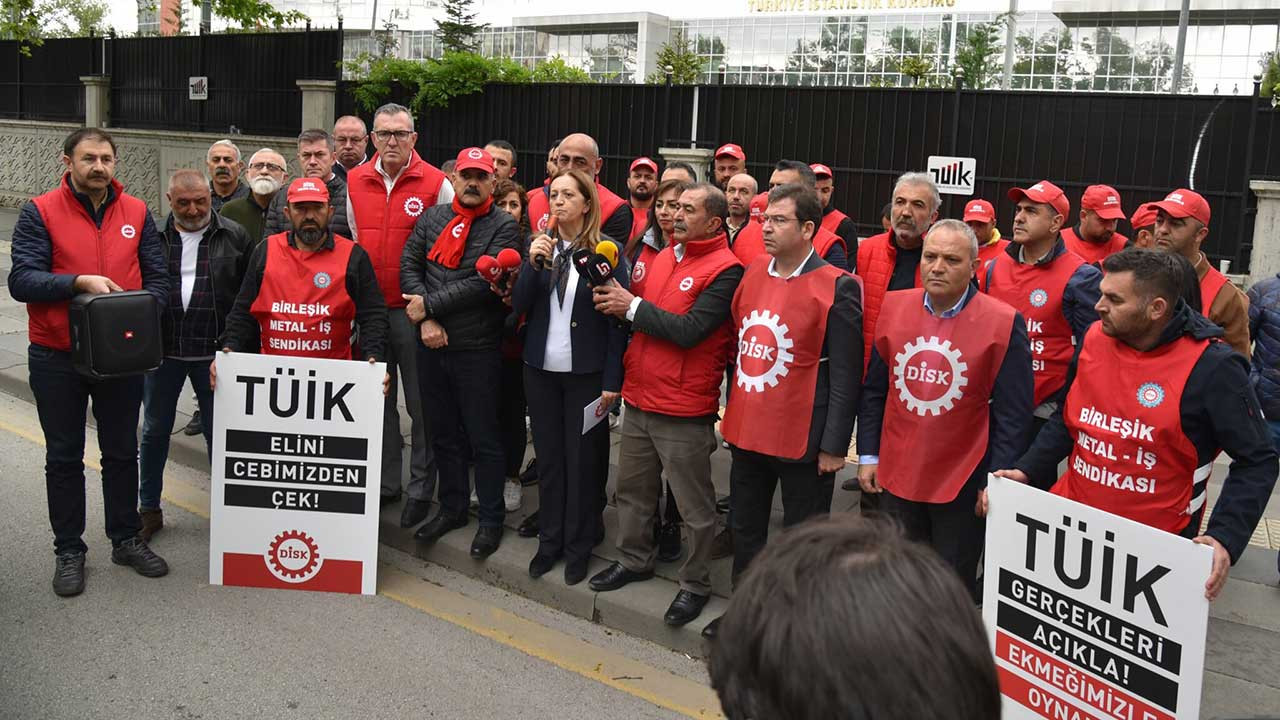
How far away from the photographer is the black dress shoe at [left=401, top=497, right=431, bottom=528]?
6.31 m

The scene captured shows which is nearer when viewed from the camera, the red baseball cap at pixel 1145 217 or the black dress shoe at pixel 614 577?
the black dress shoe at pixel 614 577

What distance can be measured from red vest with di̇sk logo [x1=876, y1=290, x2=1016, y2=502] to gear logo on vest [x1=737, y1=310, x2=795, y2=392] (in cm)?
49

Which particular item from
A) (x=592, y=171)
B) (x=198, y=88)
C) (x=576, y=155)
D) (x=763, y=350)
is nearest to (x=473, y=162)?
(x=576, y=155)

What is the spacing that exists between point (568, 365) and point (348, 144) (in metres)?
3.04

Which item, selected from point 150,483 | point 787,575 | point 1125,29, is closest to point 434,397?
point 150,483

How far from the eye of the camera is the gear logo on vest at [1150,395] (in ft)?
12.5

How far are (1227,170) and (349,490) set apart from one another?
31.5 ft

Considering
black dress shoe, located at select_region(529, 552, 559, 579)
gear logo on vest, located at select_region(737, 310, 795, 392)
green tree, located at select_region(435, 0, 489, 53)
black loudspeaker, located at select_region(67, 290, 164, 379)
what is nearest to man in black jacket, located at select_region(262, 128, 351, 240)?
black loudspeaker, located at select_region(67, 290, 164, 379)

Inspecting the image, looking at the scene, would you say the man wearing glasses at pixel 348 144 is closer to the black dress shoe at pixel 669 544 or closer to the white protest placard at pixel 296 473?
A: the white protest placard at pixel 296 473

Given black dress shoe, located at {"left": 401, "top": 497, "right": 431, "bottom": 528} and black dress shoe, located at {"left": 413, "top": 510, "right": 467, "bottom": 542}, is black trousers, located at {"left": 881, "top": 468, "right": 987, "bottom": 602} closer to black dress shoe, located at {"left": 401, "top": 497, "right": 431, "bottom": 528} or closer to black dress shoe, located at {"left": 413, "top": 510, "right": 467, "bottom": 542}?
black dress shoe, located at {"left": 413, "top": 510, "right": 467, "bottom": 542}

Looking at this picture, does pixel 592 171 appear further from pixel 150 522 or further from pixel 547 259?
pixel 150 522

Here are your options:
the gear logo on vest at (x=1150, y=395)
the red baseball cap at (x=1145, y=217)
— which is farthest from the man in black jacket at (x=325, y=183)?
the red baseball cap at (x=1145, y=217)

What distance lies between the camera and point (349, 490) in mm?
5629

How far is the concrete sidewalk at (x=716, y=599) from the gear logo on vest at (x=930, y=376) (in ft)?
4.84
